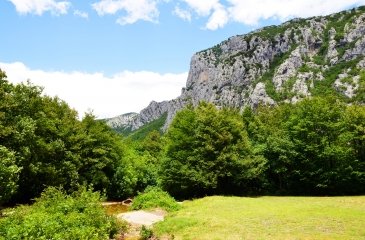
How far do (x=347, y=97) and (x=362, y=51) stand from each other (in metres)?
44.5

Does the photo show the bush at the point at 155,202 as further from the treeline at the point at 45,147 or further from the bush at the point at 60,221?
the bush at the point at 60,221

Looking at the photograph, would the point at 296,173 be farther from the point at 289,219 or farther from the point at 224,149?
the point at 289,219

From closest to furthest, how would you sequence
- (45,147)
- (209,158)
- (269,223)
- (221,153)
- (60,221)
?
(60,221), (269,223), (45,147), (221,153), (209,158)

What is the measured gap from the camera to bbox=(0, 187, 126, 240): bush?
1819 cm

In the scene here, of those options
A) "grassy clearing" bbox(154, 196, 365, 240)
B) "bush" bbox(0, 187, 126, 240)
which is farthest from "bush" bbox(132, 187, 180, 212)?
"bush" bbox(0, 187, 126, 240)

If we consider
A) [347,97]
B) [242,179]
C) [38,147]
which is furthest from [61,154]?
[347,97]

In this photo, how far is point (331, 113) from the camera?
5759cm

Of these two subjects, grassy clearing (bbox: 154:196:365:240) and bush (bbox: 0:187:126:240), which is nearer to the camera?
bush (bbox: 0:187:126:240)

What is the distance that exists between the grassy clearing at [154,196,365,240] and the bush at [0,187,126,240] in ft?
18.0

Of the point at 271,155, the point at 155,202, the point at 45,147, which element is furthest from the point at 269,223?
the point at 271,155

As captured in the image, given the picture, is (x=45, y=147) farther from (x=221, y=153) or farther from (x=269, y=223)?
(x=269, y=223)

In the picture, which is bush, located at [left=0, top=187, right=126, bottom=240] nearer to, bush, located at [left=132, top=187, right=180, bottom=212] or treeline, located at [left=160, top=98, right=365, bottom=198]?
bush, located at [left=132, top=187, right=180, bottom=212]

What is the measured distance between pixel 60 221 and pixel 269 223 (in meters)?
15.6

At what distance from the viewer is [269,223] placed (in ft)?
95.9
